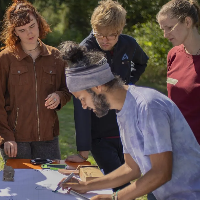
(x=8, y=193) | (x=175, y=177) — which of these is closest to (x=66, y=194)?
(x=8, y=193)

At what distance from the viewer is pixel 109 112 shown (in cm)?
325

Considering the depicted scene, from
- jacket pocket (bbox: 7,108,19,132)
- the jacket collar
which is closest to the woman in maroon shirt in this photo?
the jacket collar

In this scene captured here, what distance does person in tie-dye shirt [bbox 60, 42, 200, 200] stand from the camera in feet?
6.04

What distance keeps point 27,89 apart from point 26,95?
0.04 meters

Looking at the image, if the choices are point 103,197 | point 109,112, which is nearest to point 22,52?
point 109,112

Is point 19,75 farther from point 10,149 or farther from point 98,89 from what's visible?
point 98,89

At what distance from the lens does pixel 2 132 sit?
9.98 feet

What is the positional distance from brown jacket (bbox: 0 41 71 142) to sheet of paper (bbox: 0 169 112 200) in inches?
20.1

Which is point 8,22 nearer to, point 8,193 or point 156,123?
point 8,193

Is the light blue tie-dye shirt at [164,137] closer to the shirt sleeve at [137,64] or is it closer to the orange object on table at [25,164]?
the orange object on table at [25,164]

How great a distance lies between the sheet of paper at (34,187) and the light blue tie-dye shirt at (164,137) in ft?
1.48

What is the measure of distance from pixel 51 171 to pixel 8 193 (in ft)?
1.37

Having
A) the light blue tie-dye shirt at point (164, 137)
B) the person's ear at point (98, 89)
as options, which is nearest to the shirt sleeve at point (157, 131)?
the light blue tie-dye shirt at point (164, 137)

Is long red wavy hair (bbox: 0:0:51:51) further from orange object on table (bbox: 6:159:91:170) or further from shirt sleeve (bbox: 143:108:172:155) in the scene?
shirt sleeve (bbox: 143:108:172:155)
